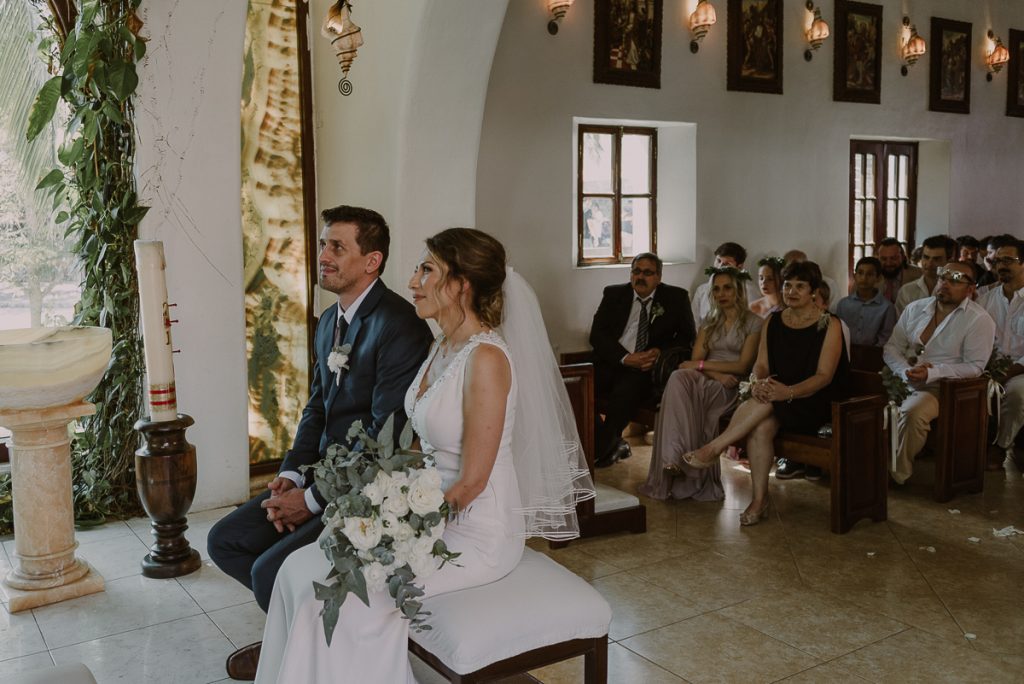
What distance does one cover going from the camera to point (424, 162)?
578 cm

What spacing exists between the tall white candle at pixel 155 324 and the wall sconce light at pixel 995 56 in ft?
33.0

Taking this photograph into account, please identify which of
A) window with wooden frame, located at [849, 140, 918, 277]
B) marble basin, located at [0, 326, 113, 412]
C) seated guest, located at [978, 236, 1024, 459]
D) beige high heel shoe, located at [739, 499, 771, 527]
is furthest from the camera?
window with wooden frame, located at [849, 140, 918, 277]

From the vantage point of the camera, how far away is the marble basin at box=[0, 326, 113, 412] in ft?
12.9

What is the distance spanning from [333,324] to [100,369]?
129 centimetres

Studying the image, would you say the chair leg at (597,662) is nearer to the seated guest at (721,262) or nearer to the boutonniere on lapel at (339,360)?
the boutonniere on lapel at (339,360)

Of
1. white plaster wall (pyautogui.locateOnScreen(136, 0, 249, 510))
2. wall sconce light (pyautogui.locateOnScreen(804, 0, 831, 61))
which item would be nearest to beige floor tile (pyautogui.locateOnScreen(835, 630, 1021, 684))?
white plaster wall (pyautogui.locateOnScreen(136, 0, 249, 510))

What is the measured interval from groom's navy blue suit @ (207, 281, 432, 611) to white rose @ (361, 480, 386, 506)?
2.71ft

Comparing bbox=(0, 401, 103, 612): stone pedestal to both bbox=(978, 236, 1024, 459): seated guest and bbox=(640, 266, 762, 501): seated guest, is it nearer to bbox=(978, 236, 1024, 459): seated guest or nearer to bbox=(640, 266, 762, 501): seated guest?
bbox=(640, 266, 762, 501): seated guest

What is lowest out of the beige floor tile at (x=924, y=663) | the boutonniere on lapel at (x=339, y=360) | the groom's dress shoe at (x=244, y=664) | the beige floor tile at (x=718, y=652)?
the beige floor tile at (x=924, y=663)

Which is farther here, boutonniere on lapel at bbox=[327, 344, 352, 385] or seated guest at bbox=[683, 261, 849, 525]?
seated guest at bbox=[683, 261, 849, 525]

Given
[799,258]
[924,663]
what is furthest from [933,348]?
[924,663]

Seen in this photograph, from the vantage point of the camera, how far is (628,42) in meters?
8.11

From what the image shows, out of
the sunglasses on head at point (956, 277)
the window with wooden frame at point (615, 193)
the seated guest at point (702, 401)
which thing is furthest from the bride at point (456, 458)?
the window with wooden frame at point (615, 193)

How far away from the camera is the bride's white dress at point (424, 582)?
262 cm
